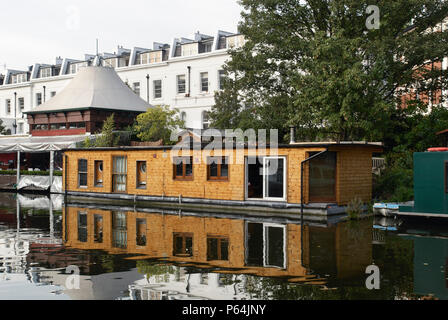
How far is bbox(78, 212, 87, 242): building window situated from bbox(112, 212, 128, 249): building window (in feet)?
3.06

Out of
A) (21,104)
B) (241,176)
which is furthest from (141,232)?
(21,104)

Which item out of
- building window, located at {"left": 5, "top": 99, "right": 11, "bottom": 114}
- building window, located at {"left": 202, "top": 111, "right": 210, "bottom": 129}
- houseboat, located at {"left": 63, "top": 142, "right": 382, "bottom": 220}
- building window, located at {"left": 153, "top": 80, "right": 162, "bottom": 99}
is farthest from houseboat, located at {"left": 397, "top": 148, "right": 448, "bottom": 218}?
building window, located at {"left": 5, "top": 99, "right": 11, "bottom": 114}

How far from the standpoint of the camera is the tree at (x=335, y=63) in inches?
1075

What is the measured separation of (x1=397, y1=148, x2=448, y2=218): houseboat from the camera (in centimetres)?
1888

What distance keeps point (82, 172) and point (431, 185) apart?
68.6ft

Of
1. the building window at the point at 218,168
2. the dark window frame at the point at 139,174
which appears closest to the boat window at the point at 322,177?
the building window at the point at 218,168

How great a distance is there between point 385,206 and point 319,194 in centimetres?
280

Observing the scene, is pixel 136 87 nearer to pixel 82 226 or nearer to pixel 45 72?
pixel 45 72

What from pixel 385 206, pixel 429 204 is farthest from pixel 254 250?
pixel 385 206

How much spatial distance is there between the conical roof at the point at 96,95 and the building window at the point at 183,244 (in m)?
26.8

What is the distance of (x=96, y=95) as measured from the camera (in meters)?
43.4

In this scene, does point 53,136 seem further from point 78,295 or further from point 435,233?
point 78,295

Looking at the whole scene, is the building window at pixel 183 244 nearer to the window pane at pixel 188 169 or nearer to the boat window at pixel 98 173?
the window pane at pixel 188 169
